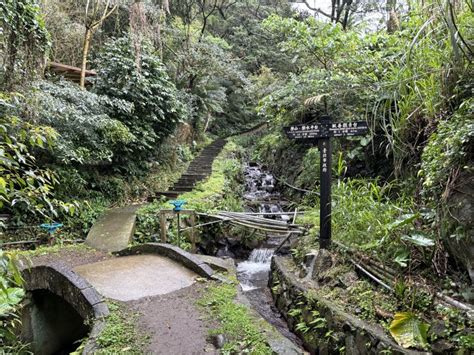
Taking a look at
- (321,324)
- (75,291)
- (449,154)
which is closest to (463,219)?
(449,154)

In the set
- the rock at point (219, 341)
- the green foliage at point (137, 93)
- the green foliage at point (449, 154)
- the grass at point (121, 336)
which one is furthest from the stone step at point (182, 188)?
the green foliage at point (449, 154)

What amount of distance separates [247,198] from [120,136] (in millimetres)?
6117

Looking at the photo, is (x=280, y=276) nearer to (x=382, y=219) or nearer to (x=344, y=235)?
(x=344, y=235)

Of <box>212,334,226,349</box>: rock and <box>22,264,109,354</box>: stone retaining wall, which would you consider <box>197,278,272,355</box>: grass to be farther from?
<box>22,264,109,354</box>: stone retaining wall

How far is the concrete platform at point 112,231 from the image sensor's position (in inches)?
271

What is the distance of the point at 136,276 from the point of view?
5195mm

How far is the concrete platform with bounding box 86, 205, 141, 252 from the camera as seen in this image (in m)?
6.88

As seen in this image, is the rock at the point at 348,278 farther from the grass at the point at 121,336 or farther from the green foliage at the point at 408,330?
the grass at the point at 121,336

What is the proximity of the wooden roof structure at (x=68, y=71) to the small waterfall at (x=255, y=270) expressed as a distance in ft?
23.8

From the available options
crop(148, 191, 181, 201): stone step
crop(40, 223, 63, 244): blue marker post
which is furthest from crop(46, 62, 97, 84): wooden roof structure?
crop(40, 223, 63, 244): blue marker post

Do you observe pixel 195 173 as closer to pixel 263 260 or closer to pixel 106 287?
pixel 263 260

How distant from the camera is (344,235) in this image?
539cm

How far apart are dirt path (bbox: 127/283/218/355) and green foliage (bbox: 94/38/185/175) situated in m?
5.92

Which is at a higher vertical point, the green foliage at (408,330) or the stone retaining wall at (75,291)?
the green foliage at (408,330)
